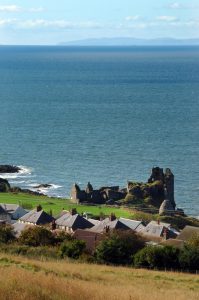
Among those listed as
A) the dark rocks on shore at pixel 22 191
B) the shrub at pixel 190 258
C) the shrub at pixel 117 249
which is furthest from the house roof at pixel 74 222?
the dark rocks on shore at pixel 22 191

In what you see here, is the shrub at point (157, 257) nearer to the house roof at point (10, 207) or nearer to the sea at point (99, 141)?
the house roof at point (10, 207)

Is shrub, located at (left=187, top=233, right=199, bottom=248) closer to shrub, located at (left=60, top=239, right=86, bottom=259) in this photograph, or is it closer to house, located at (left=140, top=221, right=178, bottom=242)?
house, located at (left=140, top=221, right=178, bottom=242)

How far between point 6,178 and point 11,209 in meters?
22.8

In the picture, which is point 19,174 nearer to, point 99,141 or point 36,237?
point 99,141

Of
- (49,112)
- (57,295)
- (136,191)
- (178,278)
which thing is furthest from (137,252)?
(49,112)

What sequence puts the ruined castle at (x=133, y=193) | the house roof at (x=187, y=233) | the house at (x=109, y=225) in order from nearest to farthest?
the house roof at (x=187, y=233), the house at (x=109, y=225), the ruined castle at (x=133, y=193)

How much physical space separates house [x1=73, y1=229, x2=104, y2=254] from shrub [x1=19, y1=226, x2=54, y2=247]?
207 cm

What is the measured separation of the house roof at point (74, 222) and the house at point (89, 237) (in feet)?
7.93

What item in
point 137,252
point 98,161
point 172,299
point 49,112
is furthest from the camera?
point 49,112

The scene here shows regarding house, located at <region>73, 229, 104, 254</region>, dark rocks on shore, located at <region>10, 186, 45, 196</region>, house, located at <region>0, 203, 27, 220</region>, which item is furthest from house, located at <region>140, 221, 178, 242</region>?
dark rocks on shore, located at <region>10, 186, 45, 196</region>

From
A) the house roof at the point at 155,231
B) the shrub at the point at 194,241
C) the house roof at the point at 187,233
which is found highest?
the shrub at the point at 194,241

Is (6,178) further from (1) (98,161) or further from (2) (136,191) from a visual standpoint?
(2) (136,191)

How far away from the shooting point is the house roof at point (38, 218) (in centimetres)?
4800

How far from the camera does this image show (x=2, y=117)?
13750 cm
